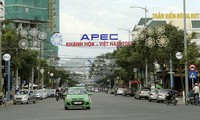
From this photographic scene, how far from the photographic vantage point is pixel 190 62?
43281mm

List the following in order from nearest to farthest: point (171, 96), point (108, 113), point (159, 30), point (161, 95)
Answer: point (108, 113)
point (171, 96)
point (161, 95)
point (159, 30)

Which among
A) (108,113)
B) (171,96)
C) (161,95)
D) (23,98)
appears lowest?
(23,98)

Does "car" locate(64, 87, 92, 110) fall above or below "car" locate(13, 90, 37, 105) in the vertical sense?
above

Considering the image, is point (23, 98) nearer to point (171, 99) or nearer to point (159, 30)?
point (159, 30)

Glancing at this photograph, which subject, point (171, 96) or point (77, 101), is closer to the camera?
point (77, 101)

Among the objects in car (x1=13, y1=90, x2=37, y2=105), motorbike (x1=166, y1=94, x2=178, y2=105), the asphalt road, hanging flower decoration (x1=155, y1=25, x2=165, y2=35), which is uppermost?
hanging flower decoration (x1=155, y1=25, x2=165, y2=35)

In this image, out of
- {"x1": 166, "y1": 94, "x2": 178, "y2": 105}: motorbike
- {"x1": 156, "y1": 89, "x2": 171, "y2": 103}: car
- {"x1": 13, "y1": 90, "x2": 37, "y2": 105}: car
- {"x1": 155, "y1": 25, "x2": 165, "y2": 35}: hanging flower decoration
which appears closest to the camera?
{"x1": 166, "y1": 94, "x2": 178, "y2": 105}: motorbike

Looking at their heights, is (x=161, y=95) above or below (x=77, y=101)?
below

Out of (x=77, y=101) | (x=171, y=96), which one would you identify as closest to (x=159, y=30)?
(x=171, y=96)

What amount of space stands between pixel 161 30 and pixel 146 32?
4.61 m

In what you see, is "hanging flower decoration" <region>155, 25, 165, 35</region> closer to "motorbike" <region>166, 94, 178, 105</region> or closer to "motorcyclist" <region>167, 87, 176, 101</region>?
"motorcyclist" <region>167, 87, 176, 101</region>

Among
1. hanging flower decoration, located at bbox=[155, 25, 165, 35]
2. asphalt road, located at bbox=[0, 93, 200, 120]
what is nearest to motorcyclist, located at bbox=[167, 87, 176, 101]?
asphalt road, located at bbox=[0, 93, 200, 120]

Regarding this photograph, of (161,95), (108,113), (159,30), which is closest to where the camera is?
(108,113)

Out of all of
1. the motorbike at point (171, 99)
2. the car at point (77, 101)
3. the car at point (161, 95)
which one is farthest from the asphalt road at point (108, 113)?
the car at point (161, 95)
